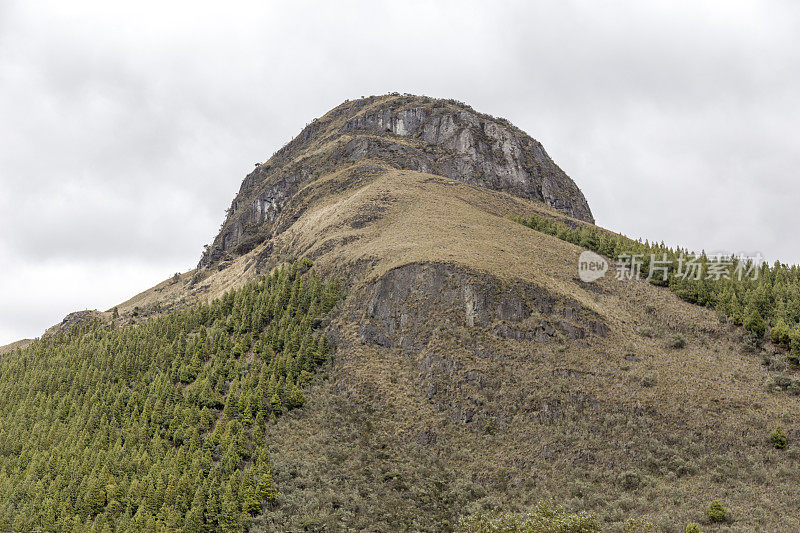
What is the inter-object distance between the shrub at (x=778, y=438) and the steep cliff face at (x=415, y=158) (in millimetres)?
101615

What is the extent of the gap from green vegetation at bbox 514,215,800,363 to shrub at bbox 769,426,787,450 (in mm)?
15716

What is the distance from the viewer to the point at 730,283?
73.2 m

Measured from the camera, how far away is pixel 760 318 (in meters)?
60.8

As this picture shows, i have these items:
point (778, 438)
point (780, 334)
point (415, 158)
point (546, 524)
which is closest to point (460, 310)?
point (546, 524)

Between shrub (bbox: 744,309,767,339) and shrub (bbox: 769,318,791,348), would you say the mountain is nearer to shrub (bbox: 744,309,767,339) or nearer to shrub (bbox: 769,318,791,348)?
shrub (bbox: 769,318,791,348)

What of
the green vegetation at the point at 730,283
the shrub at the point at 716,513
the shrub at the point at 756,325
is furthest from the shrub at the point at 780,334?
the shrub at the point at 716,513

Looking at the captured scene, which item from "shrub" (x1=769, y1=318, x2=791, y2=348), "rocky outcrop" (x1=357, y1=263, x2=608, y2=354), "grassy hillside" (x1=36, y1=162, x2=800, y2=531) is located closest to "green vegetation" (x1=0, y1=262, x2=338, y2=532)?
"grassy hillside" (x1=36, y1=162, x2=800, y2=531)

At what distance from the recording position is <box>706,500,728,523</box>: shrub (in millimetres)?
34094

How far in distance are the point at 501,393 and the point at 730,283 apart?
44.6m

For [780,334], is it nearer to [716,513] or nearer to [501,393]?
[716,513]

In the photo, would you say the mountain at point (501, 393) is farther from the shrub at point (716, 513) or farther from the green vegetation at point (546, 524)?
the green vegetation at point (546, 524)

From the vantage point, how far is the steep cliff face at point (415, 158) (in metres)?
140

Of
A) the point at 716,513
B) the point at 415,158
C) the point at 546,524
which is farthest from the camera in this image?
the point at 415,158

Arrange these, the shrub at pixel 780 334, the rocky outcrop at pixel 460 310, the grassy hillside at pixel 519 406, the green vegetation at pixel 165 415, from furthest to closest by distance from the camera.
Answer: the rocky outcrop at pixel 460 310 < the shrub at pixel 780 334 < the green vegetation at pixel 165 415 < the grassy hillside at pixel 519 406
